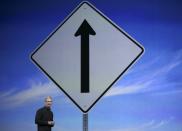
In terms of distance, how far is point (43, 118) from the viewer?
520 centimetres

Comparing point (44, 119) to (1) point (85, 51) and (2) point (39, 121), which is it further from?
(1) point (85, 51)

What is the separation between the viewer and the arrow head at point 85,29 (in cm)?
361

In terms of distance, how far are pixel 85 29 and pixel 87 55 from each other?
27 cm

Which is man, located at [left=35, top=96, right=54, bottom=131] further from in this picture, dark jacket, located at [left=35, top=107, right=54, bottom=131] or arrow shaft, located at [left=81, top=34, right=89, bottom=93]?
arrow shaft, located at [left=81, top=34, right=89, bottom=93]

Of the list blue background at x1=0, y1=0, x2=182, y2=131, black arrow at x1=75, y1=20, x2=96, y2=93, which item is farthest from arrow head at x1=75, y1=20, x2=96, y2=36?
blue background at x1=0, y1=0, x2=182, y2=131

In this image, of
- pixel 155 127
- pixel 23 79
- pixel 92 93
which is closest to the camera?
pixel 92 93

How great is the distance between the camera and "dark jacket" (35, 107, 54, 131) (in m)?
5.14

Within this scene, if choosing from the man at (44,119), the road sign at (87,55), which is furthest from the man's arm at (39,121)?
the road sign at (87,55)

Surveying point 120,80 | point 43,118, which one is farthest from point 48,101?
point 120,80

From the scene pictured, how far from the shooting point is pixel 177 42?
5.33m

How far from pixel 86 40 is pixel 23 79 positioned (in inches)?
85.9

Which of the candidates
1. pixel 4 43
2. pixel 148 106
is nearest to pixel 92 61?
pixel 148 106

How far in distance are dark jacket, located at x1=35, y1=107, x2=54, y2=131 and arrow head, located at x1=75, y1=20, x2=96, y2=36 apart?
185 cm

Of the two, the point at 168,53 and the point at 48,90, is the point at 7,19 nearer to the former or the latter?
the point at 48,90
